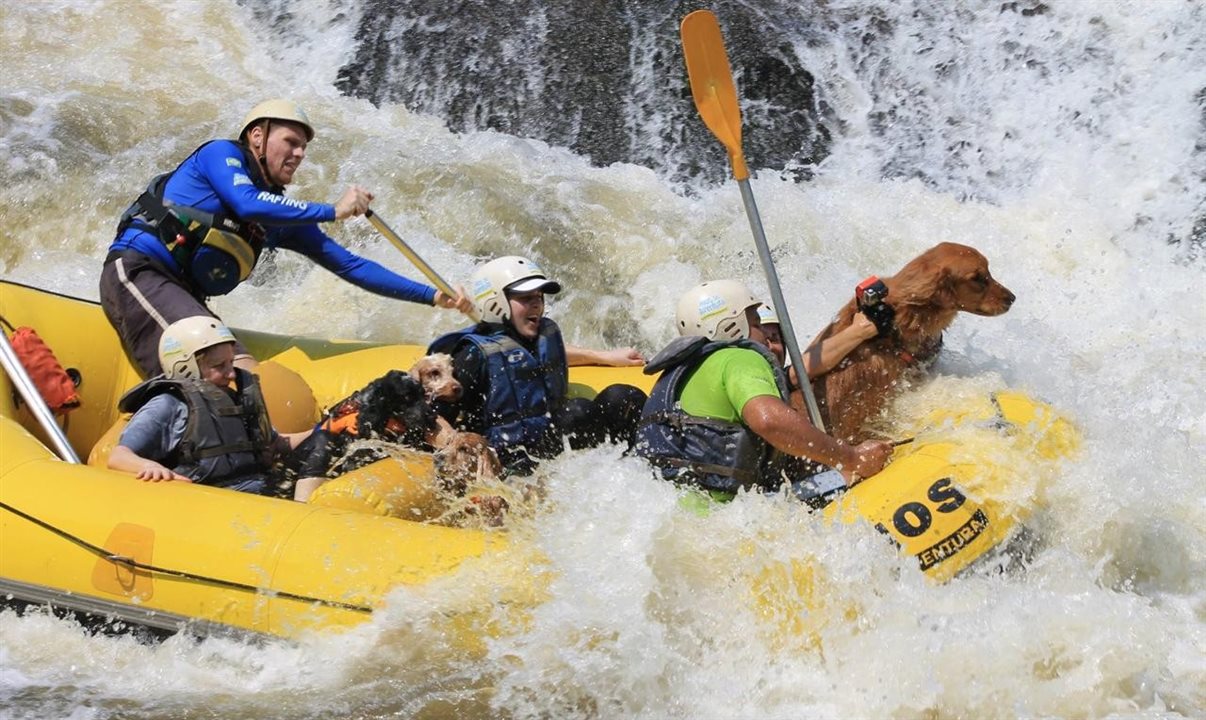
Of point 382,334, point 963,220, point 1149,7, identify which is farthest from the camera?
point 1149,7

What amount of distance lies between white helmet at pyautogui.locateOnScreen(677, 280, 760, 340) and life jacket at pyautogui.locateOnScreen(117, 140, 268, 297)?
6.10 feet

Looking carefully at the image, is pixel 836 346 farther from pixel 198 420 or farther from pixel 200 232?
pixel 200 232

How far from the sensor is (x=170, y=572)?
416cm

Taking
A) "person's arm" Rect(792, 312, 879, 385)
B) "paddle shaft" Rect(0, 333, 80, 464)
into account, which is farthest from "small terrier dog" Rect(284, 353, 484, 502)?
"person's arm" Rect(792, 312, 879, 385)

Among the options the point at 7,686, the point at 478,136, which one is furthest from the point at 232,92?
the point at 7,686

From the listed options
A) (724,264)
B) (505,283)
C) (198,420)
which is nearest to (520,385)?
(505,283)

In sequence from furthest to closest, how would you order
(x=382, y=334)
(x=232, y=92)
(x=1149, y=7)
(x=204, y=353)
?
(x=232, y=92)
(x=1149, y=7)
(x=382, y=334)
(x=204, y=353)

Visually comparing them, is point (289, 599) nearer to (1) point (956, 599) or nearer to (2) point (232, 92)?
(1) point (956, 599)

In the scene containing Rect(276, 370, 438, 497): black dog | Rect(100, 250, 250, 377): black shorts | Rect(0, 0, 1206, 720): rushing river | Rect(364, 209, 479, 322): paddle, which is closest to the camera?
Rect(0, 0, 1206, 720): rushing river

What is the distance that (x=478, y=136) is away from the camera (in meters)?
9.05

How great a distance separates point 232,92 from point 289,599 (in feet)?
20.2

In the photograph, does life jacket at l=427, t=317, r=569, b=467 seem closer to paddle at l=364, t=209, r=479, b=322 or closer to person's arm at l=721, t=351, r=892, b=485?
paddle at l=364, t=209, r=479, b=322

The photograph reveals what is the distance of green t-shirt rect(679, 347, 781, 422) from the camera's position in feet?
13.7

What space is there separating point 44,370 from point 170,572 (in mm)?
1355
